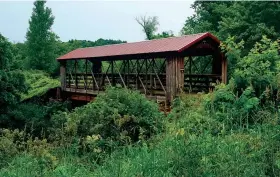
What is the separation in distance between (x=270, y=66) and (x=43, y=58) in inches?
1212

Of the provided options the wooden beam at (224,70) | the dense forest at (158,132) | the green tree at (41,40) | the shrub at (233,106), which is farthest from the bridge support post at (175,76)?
the green tree at (41,40)

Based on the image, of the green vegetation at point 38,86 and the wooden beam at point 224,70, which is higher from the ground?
the wooden beam at point 224,70

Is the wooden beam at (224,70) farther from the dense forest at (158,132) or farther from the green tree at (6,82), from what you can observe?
the green tree at (6,82)

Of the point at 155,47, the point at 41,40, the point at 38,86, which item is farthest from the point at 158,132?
the point at 41,40

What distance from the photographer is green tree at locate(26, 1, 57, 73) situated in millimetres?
37031

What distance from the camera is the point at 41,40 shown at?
37.1 meters

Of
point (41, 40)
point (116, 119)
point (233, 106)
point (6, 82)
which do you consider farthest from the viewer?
point (41, 40)

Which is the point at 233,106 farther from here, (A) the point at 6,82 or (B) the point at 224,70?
(A) the point at 6,82

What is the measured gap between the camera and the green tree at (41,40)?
37.0 m

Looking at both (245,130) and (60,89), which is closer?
(245,130)

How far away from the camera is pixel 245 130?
21.0ft

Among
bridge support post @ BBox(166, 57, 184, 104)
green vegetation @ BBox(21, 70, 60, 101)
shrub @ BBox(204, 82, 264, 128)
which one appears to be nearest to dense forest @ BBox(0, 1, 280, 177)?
shrub @ BBox(204, 82, 264, 128)

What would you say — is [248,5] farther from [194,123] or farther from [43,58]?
[43,58]

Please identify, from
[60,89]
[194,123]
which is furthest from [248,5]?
[194,123]
